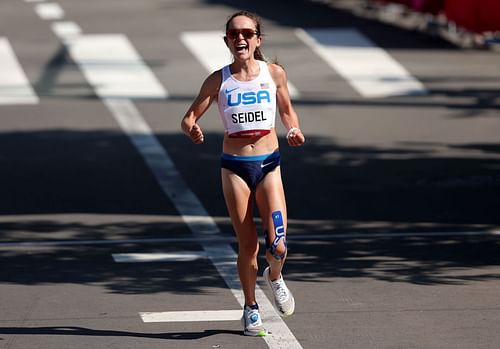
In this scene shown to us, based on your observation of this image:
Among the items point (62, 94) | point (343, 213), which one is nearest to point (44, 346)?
point (343, 213)

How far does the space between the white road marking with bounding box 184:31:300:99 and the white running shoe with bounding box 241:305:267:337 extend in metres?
14.8

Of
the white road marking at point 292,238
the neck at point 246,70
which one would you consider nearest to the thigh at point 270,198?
the neck at point 246,70

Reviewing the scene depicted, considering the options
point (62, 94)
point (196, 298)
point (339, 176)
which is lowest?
point (62, 94)

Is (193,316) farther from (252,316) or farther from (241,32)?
(241,32)

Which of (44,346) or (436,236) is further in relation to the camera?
(436,236)

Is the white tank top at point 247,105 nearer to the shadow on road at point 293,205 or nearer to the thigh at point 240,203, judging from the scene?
the thigh at point 240,203

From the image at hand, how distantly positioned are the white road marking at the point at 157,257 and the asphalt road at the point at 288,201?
51mm

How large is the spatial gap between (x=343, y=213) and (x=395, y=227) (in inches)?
36.5

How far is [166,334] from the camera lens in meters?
9.05

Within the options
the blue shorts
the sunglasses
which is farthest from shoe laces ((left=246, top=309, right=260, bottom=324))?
the sunglasses

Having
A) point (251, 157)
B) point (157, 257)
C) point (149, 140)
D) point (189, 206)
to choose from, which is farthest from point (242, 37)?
point (149, 140)

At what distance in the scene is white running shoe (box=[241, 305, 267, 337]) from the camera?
8.93 metres

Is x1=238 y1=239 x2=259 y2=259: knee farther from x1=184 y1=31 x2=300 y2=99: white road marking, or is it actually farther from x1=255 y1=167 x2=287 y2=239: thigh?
x1=184 y1=31 x2=300 y2=99: white road marking

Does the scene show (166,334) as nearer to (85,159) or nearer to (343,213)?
(343,213)
